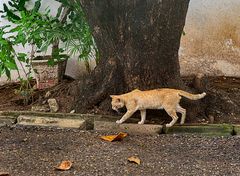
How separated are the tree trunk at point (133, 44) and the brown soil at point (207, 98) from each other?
0.29m

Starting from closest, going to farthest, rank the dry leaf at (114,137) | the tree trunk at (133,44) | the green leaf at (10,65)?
the dry leaf at (114,137) < the tree trunk at (133,44) < the green leaf at (10,65)

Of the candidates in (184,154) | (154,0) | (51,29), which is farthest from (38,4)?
(184,154)

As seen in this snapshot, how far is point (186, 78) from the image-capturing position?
5.66 m

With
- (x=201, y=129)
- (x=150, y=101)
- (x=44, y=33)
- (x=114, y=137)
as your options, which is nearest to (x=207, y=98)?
(x=201, y=129)

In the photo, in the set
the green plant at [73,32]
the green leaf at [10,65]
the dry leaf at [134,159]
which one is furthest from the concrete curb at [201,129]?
the green leaf at [10,65]

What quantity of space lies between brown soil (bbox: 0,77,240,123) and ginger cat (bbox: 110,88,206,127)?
384mm

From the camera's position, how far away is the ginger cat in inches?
168

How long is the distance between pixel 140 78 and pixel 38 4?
1.68 meters

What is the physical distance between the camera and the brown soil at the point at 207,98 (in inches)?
188

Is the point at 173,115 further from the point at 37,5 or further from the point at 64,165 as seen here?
the point at 37,5

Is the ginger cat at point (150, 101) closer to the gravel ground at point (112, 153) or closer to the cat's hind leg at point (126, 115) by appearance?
the cat's hind leg at point (126, 115)

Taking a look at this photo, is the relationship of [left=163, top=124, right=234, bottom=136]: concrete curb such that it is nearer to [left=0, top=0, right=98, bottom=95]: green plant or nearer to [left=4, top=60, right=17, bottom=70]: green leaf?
[left=0, top=0, right=98, bottom=95]: green plant

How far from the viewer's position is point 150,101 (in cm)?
426

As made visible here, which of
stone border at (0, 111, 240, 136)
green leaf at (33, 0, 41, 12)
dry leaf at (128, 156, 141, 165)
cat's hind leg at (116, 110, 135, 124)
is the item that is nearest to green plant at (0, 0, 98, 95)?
green leaf at (33, 0, 41, 12)
